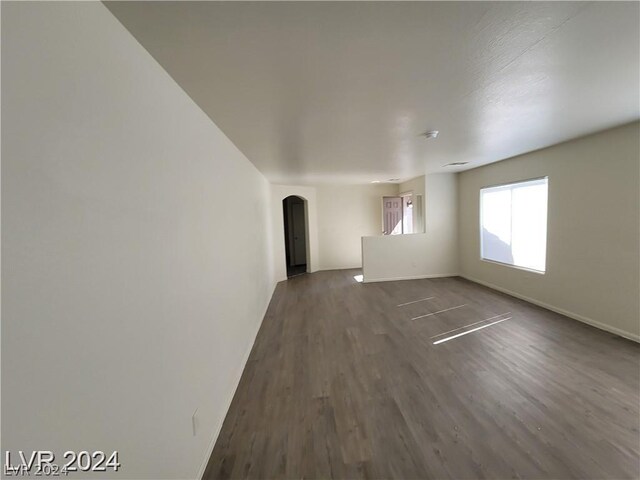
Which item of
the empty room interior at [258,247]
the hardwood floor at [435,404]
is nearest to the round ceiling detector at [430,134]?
the empty room interior at [258,247]

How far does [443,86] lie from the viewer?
167 centimetres

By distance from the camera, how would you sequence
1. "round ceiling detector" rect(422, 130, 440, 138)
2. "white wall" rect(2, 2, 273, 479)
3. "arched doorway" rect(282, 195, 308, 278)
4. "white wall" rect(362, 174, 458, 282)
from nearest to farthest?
"white wall" rect(2, 2, 273, 479)
"round ceiling detector" rect(422, 130, 440, 138)
"white wall" rect(362, 174, 458, 282)
"arched doorway" rect(282, 195, 308, 278)

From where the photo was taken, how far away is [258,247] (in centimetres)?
394

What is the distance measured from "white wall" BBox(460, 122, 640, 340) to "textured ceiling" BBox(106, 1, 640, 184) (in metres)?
0.57

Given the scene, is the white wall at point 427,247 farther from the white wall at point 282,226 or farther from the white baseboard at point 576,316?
the white wall at point 282,226

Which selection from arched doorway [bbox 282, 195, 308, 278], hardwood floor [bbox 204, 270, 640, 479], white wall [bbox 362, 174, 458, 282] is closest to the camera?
hardwood floor [bbox 204, 270, 640, 479]

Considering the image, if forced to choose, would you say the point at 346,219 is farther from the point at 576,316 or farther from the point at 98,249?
the point at 98,249

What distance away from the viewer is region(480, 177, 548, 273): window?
4.00 meters

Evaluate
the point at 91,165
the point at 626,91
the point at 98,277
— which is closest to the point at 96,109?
the point at 91,165

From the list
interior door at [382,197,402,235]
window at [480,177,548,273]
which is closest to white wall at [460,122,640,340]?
window at [480,177,548,273]

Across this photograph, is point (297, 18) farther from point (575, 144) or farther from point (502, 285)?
point (502, 285)

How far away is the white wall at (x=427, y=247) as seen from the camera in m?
5.91

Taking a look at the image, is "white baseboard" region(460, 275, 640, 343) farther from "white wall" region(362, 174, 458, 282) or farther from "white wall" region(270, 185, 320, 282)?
"white wall" region(270, 185, 320, 282)

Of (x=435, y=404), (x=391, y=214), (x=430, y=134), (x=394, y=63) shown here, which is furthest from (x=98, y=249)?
(x=391, y=214)
